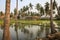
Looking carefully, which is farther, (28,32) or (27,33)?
(28,32)

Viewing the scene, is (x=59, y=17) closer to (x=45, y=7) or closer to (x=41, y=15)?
(x=45, y=7)

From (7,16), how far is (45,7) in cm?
5752

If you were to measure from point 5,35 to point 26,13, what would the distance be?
64.2 meters

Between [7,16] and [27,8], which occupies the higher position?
[27,8]

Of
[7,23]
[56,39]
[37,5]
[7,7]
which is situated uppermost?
[37,5]

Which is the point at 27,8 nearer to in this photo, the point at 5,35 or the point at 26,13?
the point at 26,13

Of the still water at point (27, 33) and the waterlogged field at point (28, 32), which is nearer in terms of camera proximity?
the still water at point (27, 33)

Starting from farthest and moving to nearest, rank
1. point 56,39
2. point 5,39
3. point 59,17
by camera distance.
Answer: point 59,17
point 56,39
point 5,39

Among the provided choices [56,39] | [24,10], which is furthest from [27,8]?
[56,39]

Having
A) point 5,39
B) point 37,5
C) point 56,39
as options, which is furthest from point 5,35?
point 37,5

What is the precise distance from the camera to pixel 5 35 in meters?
11.4

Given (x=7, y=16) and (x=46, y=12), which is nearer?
(x=7, y=16)

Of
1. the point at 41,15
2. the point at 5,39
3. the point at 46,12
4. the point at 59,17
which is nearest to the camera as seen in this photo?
the point at 5,39

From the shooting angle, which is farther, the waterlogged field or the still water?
the waterlogged field
